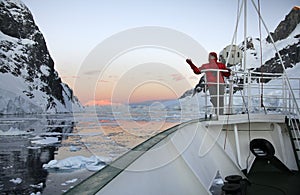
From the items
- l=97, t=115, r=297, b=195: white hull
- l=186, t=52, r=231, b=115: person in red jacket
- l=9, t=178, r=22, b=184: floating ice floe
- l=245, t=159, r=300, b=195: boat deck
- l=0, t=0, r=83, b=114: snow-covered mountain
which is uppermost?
l=0, t=0, r=83, b=114: snow-covered mountain

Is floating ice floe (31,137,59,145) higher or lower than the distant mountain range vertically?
lower

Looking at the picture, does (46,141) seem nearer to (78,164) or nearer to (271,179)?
(78,164)

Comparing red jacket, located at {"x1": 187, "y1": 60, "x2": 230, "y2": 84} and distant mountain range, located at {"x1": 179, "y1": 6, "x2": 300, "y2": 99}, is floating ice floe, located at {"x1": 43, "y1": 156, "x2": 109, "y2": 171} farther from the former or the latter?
distant mountain range, located at {"x1": 179, "y1": 6, "x2": 300, "y2": 99}

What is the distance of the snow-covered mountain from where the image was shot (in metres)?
41.4

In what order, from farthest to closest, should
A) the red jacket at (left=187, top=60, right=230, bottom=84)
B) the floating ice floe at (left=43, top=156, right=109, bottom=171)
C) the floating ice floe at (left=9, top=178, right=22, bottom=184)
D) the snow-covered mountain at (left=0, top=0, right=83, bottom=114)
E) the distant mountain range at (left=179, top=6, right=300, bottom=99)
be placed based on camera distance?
the snow-covered mountain at (left=0, top=0, right=83, bottom=114) < the distant mountain range at (left=179, top=6, right=300, bottom=99) < the floating ice floe at (left=43, top=156, right=109, bottom=171) < the floating ice floe at (left=9, top=178, right=22, bottom=184) < the red jacket at (left=187, top=60, right=230, bottom=84)

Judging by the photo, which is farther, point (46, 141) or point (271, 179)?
point (46, 141)

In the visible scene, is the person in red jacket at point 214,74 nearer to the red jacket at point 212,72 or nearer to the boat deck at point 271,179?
the red jacket at point 212,72

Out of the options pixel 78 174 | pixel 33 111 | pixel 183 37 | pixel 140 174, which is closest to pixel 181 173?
pixel 140 174

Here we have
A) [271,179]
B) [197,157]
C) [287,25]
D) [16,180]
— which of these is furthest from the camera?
[287,25]

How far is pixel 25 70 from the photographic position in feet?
163

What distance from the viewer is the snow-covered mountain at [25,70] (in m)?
41.4

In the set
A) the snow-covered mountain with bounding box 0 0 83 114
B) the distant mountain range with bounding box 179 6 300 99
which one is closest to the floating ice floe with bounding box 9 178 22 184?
the distant mountain range with bounding box 179 6 300 99

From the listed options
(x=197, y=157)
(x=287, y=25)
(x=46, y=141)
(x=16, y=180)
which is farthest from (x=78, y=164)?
(x=287, y=25)

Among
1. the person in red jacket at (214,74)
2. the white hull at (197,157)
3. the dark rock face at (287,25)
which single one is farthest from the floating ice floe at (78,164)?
the dark rock face at (287,25)
